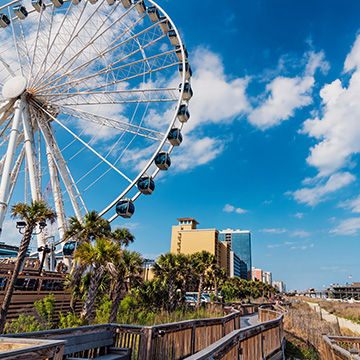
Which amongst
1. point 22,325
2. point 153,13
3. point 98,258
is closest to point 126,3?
point 153,13

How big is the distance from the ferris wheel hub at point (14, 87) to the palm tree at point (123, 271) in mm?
15703

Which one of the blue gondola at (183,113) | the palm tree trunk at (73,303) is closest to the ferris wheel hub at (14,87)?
the blue gondola at (183,113)

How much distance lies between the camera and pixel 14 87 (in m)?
24.0

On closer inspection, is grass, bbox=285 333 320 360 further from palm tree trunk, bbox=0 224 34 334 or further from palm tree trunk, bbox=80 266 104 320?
palm tree trunk, bbox=0 224 34 334

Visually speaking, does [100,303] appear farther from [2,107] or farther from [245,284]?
[245,284]

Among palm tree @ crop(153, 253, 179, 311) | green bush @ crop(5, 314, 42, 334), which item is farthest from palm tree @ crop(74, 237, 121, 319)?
palm tree @ crop(153, 253, 179, 311)

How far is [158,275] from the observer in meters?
27.5

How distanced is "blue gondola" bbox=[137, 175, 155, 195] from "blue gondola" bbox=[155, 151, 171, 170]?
4.00ft

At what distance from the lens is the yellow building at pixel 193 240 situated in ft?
341

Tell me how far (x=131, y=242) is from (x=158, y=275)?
7087mm

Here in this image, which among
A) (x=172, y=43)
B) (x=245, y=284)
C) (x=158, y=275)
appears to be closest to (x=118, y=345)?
(x=158, y=275)

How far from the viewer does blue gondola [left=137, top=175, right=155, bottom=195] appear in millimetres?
20266

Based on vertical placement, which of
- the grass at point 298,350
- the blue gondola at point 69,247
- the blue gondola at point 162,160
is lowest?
the grass at point 298,350

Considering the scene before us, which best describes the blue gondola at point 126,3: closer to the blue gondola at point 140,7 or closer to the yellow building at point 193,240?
the blue gondola at point 140,7
